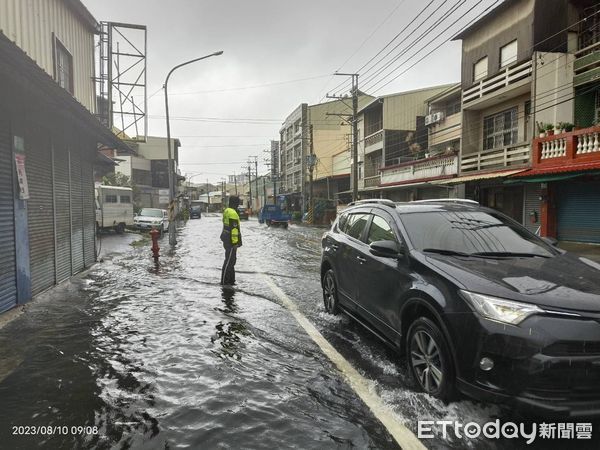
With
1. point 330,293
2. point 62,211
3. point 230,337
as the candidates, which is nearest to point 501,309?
point 230,337

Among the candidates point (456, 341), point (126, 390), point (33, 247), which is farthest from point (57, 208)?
point (456, 341)

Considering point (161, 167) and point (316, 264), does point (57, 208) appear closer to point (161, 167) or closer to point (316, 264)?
point (316, 264)

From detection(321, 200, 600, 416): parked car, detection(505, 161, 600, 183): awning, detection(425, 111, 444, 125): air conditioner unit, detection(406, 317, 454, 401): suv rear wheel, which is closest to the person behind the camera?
detection(321, 200, 600, 416): parked car

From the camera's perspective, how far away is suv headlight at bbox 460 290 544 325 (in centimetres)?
279

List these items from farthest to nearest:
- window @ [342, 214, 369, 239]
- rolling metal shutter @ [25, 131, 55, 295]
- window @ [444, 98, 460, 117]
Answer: window @ [444, 98, 460, 117] → rolling metal shutter @ [25, 131, 55, 295] → window @ [342, 214, 369, 239]

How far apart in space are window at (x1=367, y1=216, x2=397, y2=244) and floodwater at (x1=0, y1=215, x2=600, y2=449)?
4.19 feet

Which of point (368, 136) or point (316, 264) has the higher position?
point (368, 136)

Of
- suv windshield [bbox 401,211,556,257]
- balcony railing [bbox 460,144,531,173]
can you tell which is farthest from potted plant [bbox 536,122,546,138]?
suv windshield [bbox 401,211,556,257]

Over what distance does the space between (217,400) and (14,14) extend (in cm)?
776

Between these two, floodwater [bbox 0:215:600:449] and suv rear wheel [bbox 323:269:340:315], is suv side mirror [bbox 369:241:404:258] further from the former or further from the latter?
suv rear wheel [bbox 323:269:340:315]

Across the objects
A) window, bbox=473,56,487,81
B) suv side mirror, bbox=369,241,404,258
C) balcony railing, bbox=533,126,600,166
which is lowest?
suv side mirror, bbox=369,241,404,258

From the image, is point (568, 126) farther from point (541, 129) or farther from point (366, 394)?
point (366, 394)

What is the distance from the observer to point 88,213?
37.5 feet

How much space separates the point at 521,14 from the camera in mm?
17656
